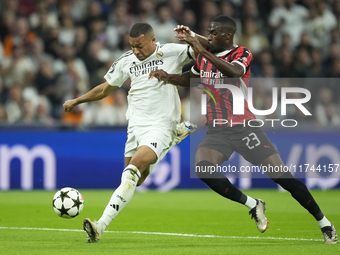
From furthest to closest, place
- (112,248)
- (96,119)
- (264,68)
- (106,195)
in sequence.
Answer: (264,68) → (96,119) → (106,195) → (112,248)

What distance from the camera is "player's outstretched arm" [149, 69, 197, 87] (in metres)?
6.33

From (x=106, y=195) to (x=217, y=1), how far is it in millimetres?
6732

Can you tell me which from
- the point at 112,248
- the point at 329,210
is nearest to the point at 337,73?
the point at 329,210

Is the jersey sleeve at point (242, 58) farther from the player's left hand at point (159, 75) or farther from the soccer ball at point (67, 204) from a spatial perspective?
the soccer ball at point (67, 204)

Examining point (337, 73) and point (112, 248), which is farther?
point (337, 73)

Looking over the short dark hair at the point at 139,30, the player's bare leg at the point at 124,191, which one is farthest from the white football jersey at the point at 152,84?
the player's bare leg at the point at 124,191

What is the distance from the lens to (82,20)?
14398 millimetres

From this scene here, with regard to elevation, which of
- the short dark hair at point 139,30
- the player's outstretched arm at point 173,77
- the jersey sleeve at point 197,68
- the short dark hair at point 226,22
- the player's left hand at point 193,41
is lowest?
the player's outstretched arm at point 173,77

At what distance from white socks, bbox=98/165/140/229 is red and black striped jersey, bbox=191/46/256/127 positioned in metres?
1.05

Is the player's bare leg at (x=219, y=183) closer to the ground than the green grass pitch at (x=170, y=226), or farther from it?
farther from it

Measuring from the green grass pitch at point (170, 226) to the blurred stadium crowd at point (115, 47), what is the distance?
202cm

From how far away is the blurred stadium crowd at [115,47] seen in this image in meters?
12.7

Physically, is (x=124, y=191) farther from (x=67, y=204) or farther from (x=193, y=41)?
(x=193, y=41)

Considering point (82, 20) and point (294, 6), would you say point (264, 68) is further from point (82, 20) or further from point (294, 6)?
point (82, 20)
